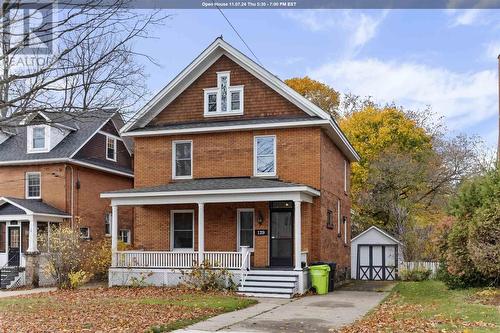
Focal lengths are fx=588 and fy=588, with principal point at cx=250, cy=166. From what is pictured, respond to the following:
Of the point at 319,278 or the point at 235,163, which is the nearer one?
the point at 319,278

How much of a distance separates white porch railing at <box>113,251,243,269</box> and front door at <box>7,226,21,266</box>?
314 inches

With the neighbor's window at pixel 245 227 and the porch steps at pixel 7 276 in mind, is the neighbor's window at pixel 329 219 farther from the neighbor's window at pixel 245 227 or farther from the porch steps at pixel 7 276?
the porch steps at pixel 7 276

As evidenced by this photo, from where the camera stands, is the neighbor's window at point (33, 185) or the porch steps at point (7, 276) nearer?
the porch steps at point (7, 276)

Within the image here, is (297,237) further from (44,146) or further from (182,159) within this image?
(44,146)

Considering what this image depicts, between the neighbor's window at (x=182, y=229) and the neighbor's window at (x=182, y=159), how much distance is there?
1.56 meters

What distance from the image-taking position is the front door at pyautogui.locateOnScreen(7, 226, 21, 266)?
28.0 m

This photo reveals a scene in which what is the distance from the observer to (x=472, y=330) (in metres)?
10.5

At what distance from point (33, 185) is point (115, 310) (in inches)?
657

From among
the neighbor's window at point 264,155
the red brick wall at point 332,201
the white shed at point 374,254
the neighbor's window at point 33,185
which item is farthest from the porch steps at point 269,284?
the neighbor's window at point 33,185

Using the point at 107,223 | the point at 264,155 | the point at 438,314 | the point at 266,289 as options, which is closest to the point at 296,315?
the point at 438,314

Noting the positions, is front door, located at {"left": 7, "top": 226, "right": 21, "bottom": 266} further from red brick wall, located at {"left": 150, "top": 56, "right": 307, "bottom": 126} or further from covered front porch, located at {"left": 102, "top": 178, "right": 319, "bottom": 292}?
red brick wall, located at {"left": 150, "top": 56, "right": 307, "bottom": 126}

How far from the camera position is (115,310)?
14789 millimetres

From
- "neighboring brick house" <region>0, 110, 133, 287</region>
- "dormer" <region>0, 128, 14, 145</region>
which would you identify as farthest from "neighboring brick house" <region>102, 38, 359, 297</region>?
"neighboring brick house" <region>0, 110, 133, 287</region>

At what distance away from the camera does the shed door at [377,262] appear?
31.0 metres
